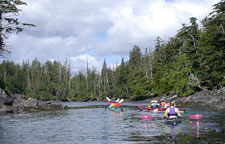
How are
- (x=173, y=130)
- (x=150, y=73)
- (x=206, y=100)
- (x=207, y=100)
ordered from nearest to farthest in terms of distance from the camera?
1. (x=173, y=130)
2. (x=207, y=100)
3. (x=206, y=100)
4. (x=150, y=73)

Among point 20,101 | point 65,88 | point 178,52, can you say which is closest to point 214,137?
point 20,101

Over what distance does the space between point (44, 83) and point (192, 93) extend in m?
74.5

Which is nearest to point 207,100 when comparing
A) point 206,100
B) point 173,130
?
point 206,100

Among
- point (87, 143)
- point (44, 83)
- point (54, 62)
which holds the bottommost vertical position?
point (87, 143)

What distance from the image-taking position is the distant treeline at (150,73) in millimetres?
44256

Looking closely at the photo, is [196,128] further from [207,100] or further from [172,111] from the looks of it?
[207,100]

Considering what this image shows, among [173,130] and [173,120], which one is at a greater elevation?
[173,120]

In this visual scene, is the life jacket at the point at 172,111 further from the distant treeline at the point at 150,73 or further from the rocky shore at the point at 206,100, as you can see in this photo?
the distant treeline at the point at 150,73

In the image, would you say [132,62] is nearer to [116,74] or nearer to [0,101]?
[116,74]

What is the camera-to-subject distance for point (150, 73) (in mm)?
82188

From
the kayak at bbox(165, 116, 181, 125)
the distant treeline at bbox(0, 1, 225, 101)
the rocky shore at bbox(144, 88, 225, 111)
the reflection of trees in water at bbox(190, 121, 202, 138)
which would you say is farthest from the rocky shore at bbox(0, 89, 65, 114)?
the reflection of trees in water at bbox(190, 121, 202, 138)

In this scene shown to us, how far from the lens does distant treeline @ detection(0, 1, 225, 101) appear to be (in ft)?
145

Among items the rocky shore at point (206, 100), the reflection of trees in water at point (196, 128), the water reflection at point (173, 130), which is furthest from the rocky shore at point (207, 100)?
the water reflection at point (173, 130)

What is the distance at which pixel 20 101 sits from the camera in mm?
43094
